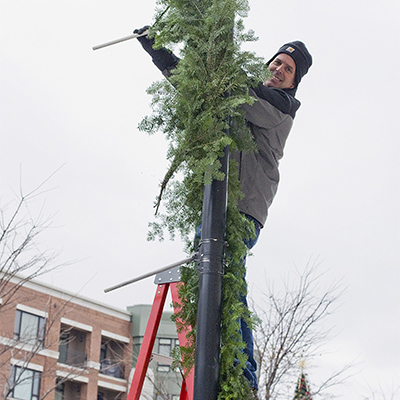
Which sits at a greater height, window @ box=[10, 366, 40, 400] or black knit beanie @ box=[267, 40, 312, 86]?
window @ box=[10, 366, 40, 400]

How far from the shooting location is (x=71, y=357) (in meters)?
24.2

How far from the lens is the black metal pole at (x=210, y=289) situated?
7.38 ft

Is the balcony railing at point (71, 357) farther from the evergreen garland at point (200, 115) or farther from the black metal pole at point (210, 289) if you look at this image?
the black metal pole at point (210, 289)

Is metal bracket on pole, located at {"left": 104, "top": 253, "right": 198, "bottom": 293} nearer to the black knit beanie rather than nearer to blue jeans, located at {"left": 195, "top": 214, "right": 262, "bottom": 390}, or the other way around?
blue jeans, located at {"left": 195, "top": 214, "right": 262, "bottom": 390}

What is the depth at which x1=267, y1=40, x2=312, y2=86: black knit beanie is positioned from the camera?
360 cm

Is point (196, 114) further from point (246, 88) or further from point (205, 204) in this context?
point (205, 204)

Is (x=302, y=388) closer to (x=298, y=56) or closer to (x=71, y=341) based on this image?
(x=298, y=56)

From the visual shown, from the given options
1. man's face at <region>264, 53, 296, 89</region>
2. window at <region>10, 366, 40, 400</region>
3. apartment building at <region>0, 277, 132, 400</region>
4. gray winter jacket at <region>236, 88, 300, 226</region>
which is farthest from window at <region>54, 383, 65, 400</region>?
gray winter jacket at <region>236, 88, 300, 226</region>

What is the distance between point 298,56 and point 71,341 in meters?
22.7

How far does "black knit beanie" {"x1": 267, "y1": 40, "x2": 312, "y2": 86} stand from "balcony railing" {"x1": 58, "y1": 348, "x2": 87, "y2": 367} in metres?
22.1

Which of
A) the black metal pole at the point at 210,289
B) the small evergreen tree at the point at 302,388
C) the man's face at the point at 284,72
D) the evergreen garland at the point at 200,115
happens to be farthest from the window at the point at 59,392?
the black metal pole at the point at 210,289

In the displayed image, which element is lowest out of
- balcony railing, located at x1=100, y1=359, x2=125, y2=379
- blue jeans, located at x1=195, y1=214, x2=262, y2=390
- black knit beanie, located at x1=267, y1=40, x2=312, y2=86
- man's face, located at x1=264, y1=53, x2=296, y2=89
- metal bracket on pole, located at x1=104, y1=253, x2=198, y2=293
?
blue jeans, located at x1=195, y1=214, x2=262, y2=390

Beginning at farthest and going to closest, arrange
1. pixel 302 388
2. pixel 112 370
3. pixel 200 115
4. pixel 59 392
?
pixel 112 370 → pixel 59 392 → pixel 302 388 → pixel 200 115

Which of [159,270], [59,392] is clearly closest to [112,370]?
[59,392]
